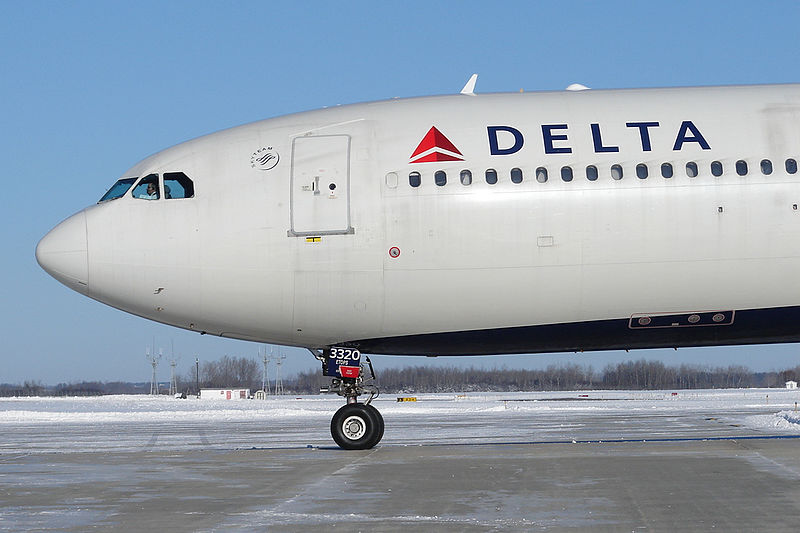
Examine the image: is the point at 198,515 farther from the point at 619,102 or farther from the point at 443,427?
the point at 443,427

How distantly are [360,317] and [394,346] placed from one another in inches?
39.5

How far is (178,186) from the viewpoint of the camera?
56.5 ft

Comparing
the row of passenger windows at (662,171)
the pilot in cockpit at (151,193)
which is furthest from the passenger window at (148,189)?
the row of passenger windows at (662,171)

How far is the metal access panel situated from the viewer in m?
16.6

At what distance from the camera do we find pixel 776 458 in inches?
583

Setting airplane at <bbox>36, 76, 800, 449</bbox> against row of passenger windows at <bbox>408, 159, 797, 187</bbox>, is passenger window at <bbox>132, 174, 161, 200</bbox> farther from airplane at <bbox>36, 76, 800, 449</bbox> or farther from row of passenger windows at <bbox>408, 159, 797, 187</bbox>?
row of passenger windows at <bbox>408, 159, 797, 187</bbox>

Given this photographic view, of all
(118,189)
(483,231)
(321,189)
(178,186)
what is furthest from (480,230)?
(118,189)

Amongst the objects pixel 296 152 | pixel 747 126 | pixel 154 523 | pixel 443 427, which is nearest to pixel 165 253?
pixel 296 152

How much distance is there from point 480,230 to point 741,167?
174 inches

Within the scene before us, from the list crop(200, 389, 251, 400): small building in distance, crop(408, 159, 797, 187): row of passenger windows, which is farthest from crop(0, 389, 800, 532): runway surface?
crop(200, 389, 251, 400): small building in distance

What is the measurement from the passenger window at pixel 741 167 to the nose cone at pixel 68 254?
11.0 m

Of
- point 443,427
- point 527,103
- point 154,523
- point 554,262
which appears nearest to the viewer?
point 154,523

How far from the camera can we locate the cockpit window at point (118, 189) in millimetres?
17484

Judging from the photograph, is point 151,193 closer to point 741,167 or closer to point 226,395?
point 741,167
